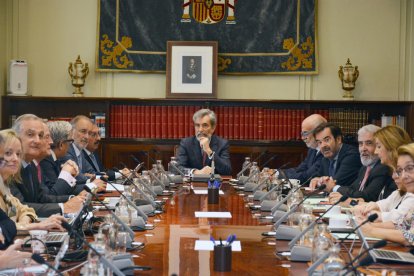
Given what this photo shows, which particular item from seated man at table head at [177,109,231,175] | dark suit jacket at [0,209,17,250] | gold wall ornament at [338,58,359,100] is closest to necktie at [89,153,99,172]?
seated man at table head at [177,109,231,175]

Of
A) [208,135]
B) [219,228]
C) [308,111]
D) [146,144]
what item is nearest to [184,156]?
[208,135]

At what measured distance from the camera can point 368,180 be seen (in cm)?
583

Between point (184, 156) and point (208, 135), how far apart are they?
0.34 metres

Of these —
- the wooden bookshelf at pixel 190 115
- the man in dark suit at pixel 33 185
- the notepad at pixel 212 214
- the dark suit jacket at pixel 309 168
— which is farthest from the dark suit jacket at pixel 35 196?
the wooden bookshelf at pixel 190 115

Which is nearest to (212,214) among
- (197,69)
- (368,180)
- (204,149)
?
(368,180)

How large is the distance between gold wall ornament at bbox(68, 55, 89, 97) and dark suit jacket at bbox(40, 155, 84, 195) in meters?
2.83

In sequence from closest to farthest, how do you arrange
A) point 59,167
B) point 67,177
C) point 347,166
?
point 67,177 < point 59,167 < point 347,166

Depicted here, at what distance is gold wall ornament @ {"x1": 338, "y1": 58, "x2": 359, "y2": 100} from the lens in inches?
348

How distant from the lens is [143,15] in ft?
29.5

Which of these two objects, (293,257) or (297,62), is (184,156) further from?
(293,257)

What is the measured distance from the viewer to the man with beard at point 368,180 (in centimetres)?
559

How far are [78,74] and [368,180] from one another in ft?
13.8

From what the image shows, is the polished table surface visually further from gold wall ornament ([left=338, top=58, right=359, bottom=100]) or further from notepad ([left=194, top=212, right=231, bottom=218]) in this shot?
gold wall ornament ([left=338, top=58, right=359, bottom=100])

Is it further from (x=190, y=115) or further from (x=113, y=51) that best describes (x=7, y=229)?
(x=113, y=51)
